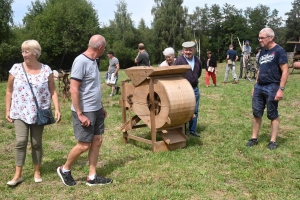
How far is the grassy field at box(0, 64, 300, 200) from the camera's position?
3.88 m

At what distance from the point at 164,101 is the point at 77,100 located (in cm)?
160

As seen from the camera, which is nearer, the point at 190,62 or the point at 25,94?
the point at 25,94

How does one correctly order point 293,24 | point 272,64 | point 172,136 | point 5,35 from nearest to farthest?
point 272,64
point 172,136
point 5,35
point 293,24

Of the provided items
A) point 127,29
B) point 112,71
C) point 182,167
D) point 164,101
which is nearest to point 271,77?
point 164,101

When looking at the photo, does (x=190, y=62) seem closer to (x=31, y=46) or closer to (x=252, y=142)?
(x=252, y=142)

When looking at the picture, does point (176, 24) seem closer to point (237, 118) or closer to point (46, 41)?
point (46, 41)

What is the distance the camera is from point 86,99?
3.93 metres

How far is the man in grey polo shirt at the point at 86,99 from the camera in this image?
382 cm

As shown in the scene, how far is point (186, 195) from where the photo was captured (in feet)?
12.3

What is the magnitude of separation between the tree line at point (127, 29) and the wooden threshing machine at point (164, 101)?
89.3 feet

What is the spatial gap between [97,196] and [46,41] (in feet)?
132

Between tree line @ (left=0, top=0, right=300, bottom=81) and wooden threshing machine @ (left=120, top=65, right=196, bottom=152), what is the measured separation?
1072 inches

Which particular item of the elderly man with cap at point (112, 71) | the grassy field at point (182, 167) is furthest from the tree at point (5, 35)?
the grassy field at point (182, 167)

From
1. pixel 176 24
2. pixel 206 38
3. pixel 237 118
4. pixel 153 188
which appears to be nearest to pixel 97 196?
pixel 153 188
